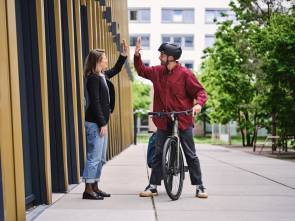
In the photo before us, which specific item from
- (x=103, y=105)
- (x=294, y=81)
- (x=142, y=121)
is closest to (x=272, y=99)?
(x=294, y=81)

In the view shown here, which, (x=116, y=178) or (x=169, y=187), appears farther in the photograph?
(x=116, y=178)

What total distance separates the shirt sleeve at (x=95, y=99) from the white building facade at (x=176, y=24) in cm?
5574

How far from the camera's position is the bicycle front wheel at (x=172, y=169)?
668cm

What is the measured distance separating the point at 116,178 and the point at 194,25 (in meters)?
54.9

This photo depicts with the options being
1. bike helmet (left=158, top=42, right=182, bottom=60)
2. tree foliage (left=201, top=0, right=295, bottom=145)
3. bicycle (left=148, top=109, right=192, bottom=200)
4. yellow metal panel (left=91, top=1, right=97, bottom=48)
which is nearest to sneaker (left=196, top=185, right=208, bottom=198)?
bicycle (left=148, top=109, right=192, bottom=200)

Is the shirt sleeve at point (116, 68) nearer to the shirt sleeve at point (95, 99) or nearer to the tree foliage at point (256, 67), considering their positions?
the shirt sleeve at point (95, 99)

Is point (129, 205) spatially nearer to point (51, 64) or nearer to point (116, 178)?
point (51, 64)

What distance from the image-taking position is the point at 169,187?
6707 mm

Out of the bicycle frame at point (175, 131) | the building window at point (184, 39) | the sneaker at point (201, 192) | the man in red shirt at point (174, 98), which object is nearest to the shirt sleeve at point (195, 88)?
the man in red shirt at point (174, 98)

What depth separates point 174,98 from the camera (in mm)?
7020

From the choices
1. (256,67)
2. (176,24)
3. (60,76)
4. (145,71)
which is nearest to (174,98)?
(145,71)

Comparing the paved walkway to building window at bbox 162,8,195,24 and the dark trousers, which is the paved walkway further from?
building window at bbox 162,8,195,24

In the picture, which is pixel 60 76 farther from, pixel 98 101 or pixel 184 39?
pixel 184 39

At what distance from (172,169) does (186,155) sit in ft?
1.09
